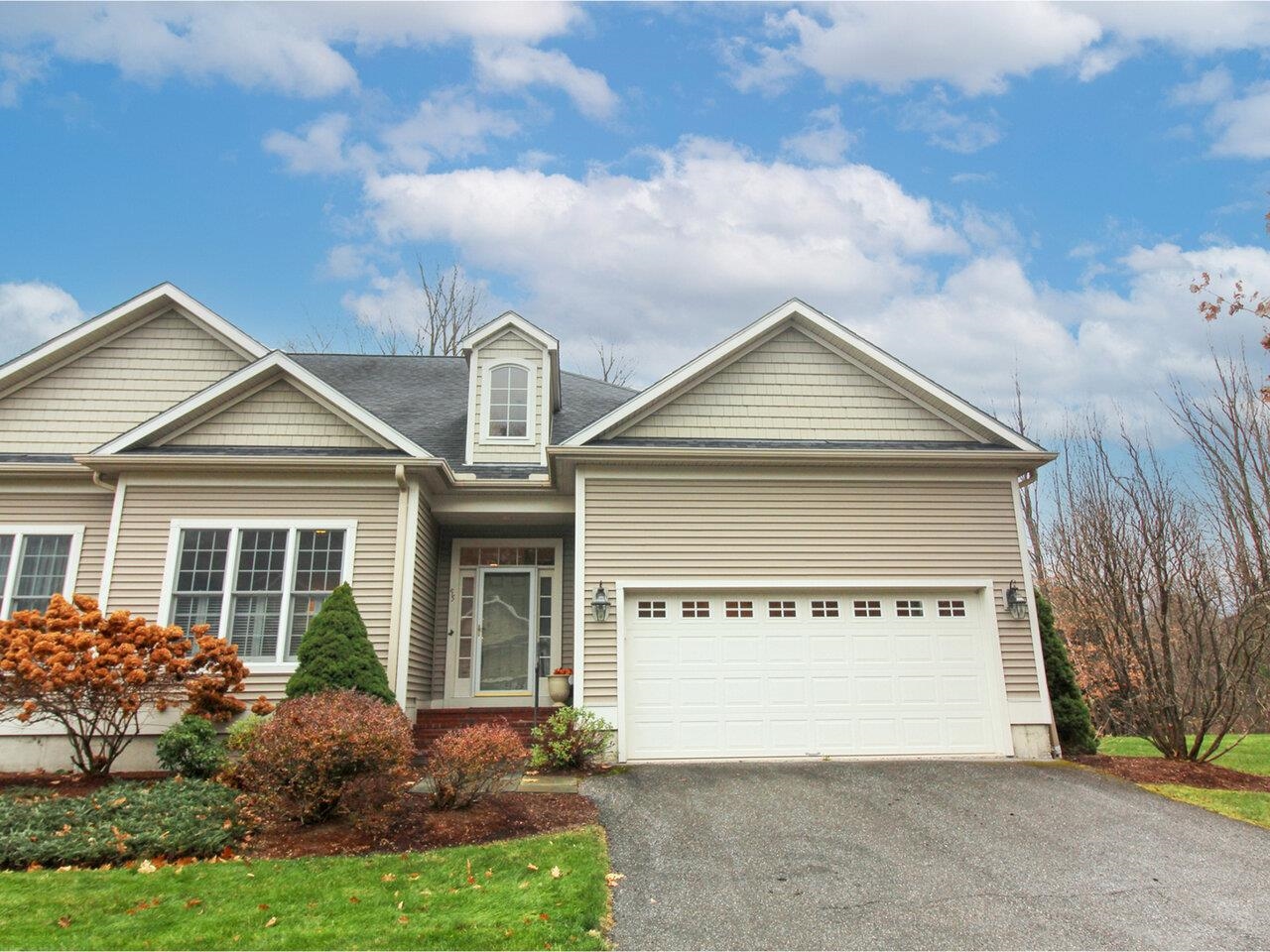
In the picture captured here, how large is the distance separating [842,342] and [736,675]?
5.13 m

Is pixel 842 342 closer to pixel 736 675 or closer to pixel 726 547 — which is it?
pixel 726 547

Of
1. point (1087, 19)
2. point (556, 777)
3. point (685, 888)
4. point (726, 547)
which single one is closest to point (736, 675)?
point (726, 547)

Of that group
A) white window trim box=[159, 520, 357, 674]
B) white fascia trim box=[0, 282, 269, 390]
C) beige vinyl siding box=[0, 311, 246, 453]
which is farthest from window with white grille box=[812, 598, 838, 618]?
beige vinyl siding box=[0, 311, 246, 453]

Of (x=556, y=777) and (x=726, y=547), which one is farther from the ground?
(x=726, y=547)

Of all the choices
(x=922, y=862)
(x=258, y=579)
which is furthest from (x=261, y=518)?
(x=922, y=862)

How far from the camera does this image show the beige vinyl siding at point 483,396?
12266mm

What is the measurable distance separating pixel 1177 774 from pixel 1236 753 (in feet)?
16.6

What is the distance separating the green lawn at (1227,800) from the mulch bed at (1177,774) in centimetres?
25

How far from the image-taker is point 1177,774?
918 centimetres

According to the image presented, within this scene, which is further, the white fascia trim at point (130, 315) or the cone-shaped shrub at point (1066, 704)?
the white fascia trim at point (130, 315)

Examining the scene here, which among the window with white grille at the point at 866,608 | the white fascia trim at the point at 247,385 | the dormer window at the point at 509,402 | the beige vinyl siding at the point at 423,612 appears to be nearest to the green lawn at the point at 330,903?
the beige vinyl siding at the point at 423,612

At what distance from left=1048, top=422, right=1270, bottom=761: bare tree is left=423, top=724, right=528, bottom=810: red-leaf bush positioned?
330 inches

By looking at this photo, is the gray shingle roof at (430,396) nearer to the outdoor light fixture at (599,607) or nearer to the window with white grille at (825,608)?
the outdoor light fixture at (599,607)

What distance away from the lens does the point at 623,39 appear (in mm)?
11117
